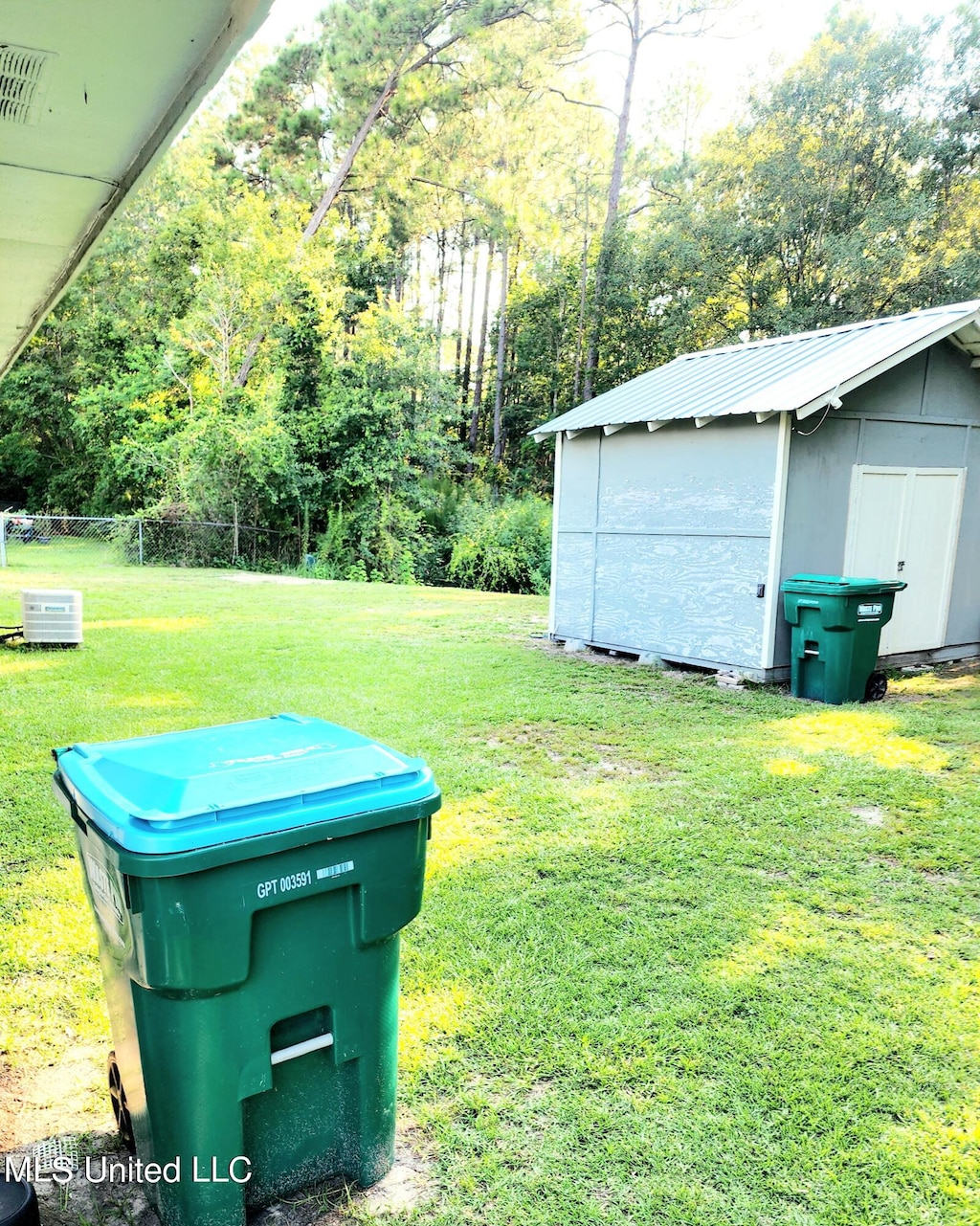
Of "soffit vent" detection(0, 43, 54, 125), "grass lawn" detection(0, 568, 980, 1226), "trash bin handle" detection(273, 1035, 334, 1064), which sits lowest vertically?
"grass lawn" detection(0, 568, 980, 1226)

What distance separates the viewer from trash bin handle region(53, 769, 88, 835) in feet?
5.66

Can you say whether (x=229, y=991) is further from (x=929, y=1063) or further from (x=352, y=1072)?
(x=929, y=1063)

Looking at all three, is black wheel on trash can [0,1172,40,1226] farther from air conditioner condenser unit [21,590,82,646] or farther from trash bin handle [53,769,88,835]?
air conditioner condenser unit [21,590,82,646]

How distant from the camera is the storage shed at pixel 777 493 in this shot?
286 inches

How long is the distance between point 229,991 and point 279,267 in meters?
21.2

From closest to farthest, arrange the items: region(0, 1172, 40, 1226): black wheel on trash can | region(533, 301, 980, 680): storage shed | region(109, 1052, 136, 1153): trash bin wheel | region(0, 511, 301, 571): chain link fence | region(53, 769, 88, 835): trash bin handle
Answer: region(0, 1172, 40, 1226): black wheel on trash can < region(53, 769, 88, 835): trash bin handle < region(109, 1052, 136, 1153): trash bin wheel < region(533, 301, 980, 680): storage shed < region(0, 511, 301, 571): chain link fence

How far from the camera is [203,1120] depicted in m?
1.57

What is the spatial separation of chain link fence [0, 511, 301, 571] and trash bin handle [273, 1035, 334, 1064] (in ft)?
58.5

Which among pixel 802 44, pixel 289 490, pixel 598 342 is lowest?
pixel 289 490

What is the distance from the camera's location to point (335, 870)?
64.1 inches

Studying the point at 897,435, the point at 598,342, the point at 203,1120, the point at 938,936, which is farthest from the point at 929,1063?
the point at 598,342

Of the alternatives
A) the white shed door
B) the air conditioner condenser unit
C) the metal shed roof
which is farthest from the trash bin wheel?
the white shed door

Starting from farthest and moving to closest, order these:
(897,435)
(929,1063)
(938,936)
A: (897,435) → (938,936) → (929,1063)

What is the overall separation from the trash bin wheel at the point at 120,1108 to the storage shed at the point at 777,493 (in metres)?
6.35
